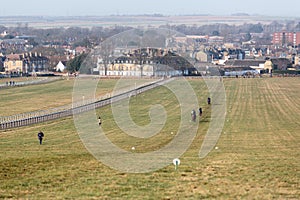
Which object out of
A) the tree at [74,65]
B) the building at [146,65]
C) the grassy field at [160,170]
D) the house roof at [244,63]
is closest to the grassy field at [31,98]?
the grassy field at [160,170]

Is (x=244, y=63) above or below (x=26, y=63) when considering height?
below

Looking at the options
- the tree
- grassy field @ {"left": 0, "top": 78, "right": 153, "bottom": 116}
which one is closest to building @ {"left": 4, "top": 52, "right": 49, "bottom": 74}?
the tree

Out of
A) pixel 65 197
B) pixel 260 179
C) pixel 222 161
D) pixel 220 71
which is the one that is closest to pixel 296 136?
pixel 222 161

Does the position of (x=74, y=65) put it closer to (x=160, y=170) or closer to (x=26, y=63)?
(x=26, y=63)

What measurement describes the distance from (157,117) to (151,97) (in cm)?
1601

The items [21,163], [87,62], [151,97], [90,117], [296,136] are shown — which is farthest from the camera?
[87,62]

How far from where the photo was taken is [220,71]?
10494 cm

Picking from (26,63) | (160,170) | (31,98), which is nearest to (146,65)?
(26,63)

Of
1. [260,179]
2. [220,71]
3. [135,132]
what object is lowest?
[220,71]

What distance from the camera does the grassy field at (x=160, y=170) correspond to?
15.3m

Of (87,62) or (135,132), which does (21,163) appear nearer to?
(135,132)

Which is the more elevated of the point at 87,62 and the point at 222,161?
the point at 222,161

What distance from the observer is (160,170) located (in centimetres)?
1809

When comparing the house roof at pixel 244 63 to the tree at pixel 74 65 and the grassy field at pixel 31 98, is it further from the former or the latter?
the grassy field at pixel 31 98
